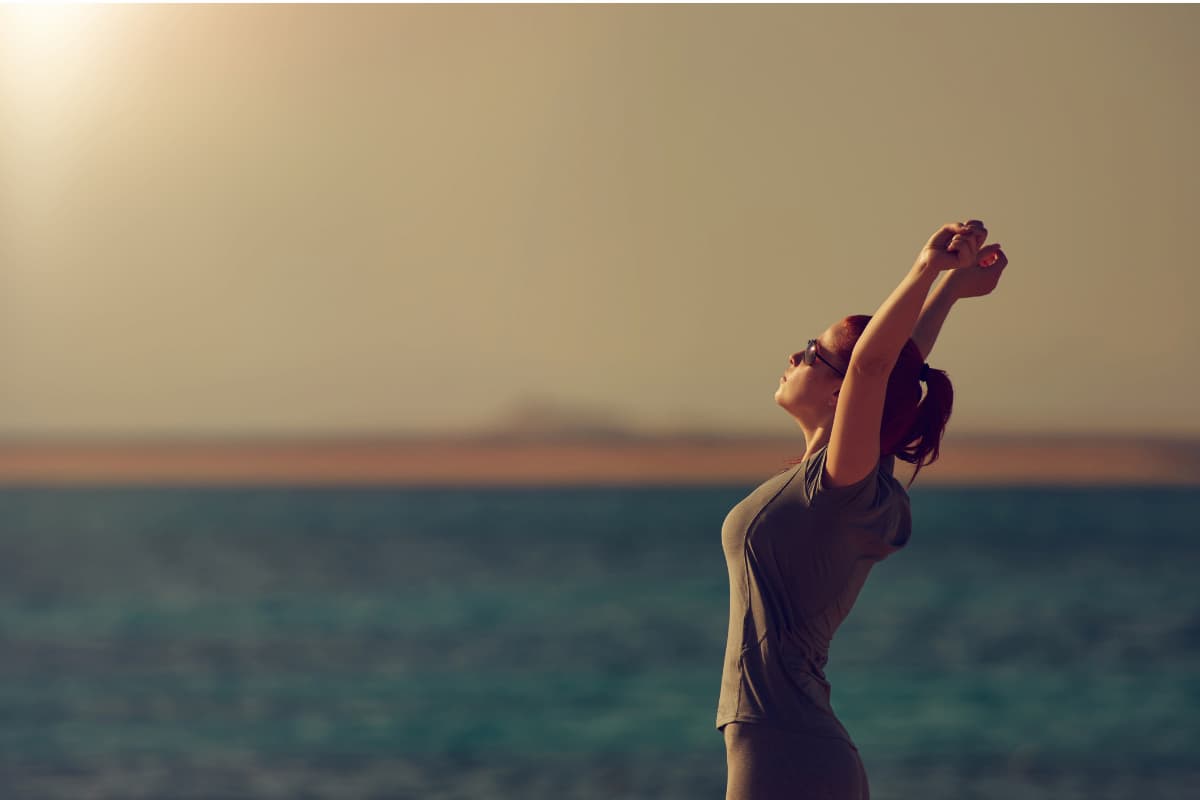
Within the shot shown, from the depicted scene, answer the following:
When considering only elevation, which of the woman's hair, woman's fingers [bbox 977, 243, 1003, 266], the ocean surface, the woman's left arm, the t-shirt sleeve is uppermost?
woman's fingers [bbox 977, 243, 1003, 266]

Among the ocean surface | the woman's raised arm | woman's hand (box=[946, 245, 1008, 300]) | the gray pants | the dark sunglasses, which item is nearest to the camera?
the woman's raised arm

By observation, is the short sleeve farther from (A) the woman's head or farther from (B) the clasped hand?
(B) the clasped hand

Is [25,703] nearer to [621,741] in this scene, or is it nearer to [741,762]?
[621,741]

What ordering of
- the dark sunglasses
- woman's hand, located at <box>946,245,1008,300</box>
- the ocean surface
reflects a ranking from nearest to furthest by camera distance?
the dark sunglasses → woman's hand, located at <box>946,245,1008,300</box> → the ocean surface

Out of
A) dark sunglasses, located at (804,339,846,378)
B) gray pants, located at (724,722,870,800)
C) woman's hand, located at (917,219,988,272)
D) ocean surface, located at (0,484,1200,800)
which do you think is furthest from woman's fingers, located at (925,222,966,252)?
ocean surface, located at (0,484,1200,800)

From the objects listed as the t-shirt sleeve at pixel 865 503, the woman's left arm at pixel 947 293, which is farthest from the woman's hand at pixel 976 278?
the t-shirt sleeve at pixel 865 503

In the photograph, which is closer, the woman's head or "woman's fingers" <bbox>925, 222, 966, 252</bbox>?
"woman's fingers" <bbox>925, 222, 966, 252</bbox>

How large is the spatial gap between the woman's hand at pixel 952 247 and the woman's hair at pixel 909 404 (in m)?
0.24

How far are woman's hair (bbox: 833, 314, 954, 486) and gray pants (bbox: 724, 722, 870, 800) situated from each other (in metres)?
0.58

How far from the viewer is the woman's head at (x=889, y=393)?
8.40ft

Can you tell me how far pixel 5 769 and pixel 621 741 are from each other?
228 inches

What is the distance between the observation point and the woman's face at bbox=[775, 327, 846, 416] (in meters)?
2.66

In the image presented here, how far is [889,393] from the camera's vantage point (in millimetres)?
2553

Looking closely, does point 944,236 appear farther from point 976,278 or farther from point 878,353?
point 976,278
